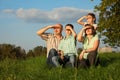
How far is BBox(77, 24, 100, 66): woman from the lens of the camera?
37.2 feet

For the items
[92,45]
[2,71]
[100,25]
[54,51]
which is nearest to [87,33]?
[92,45]

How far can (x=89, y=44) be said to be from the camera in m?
11.7

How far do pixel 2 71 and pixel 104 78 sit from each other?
11.5 feet

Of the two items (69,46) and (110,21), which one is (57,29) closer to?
(69,46)

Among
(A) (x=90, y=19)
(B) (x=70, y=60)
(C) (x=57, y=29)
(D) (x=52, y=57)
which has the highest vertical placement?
(A) (x=90, y=19)

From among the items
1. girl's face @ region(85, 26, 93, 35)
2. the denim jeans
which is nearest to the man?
the denim jeans

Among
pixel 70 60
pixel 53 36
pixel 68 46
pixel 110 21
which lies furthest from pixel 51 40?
pixel 110 21

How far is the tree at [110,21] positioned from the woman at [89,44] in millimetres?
13075

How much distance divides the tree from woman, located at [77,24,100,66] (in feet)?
42.9

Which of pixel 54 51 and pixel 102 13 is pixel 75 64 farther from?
pixel 102 13

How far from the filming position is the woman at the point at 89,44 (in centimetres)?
1133

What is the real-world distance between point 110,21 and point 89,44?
14.0m

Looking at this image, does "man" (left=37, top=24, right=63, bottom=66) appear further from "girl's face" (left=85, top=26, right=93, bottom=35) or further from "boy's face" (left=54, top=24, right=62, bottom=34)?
"girl's face" (left=85, top=26, right=93, bottom=35)

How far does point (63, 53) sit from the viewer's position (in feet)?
39.9
